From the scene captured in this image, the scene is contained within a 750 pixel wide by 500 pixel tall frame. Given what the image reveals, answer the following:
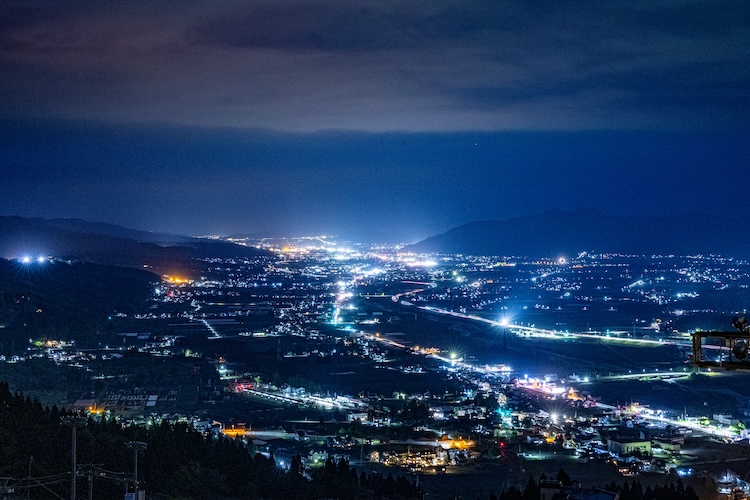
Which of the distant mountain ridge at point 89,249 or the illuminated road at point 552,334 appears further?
the distant mountain ridge at point 89,249

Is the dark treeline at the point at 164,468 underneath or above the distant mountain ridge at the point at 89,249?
underneath

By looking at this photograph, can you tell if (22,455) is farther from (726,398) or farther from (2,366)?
(726,398)

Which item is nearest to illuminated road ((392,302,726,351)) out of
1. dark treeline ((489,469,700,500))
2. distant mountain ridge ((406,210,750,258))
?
dark treeline ((489,469,700,500))

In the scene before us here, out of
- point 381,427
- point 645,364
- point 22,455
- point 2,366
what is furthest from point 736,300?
point 22,455

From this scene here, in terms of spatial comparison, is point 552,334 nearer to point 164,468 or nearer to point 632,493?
point 632,493

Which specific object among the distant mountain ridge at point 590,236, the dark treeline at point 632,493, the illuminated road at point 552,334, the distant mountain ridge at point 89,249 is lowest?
the dark treeline at point 632,493

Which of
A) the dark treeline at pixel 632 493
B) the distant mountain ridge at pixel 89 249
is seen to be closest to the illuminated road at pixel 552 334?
the dark treeline at pixel 632 493

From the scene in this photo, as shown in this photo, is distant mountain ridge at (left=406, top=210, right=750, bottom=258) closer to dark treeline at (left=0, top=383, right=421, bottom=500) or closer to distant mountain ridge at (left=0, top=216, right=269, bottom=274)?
distant mountain ridge at (left=0, top=216, right=269, bottom=274)

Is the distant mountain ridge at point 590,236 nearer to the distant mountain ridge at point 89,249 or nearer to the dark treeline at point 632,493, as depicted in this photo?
the distant mountain ridge at point 89,249
